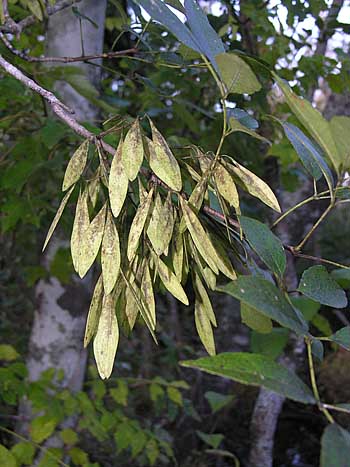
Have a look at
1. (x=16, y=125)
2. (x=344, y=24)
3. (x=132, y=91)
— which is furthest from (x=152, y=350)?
(x=344, y=24)

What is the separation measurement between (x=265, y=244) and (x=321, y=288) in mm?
64

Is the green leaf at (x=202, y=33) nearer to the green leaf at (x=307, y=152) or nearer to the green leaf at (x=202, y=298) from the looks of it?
the green leaf at (x=307, y=152)

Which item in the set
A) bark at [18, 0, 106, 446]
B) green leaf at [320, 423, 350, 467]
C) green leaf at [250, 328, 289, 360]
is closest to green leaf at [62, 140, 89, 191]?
green leaf at [320, 423, 350, 467]

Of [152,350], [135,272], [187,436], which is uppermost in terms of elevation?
[135,272]

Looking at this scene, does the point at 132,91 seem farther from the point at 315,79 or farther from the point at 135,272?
the point at 135,272

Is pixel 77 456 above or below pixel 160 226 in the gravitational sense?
below

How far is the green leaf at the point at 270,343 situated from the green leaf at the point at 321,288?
61cm

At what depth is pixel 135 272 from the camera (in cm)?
54

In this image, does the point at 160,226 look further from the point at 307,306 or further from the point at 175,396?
the point at 175,396

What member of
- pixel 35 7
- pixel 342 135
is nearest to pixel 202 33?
pixel 342 135

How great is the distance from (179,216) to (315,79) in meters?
0.93

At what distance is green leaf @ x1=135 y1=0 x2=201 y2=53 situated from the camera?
44 cm

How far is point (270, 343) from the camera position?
3.62 feet

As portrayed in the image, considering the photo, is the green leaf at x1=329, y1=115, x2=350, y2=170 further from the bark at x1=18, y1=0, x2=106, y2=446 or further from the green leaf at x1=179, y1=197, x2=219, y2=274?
the bark at x1=18, y1=0, x2=106, y2=446
